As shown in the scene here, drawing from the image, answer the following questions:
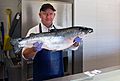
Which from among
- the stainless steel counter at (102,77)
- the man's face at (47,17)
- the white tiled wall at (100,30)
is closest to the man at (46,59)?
the man's face at (47,17)

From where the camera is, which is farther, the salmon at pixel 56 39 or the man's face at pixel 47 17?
the man's face at pixel 47 17

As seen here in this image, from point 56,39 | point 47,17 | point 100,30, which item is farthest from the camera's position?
point 100,30

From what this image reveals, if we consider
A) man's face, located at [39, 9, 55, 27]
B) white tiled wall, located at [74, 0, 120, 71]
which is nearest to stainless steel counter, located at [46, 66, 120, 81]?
man's face, located at [39, 9, 55, 27]

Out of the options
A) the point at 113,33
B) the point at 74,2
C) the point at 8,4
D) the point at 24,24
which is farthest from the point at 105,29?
the point at 8,4

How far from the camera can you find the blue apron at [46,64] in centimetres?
173

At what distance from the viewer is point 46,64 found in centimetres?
175

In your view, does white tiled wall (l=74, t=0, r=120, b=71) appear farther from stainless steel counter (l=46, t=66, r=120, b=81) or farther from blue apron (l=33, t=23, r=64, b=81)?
stainless steel counter (l=46, t=66, r=120, b=81)

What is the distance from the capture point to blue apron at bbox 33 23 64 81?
1.73m

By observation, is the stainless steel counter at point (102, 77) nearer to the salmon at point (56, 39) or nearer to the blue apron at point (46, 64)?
the salmon at point (56, 39)

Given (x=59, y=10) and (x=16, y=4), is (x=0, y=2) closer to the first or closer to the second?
(x=16, y=4)

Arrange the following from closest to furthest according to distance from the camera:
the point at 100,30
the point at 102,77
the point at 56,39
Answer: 1. the point at 56,39
2. the point at 102,77
3. the point at 100,30

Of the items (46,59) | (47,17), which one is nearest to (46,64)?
(46,59)

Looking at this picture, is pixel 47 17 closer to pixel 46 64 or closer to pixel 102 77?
pixel 46 64

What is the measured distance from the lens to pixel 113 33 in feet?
9.95
